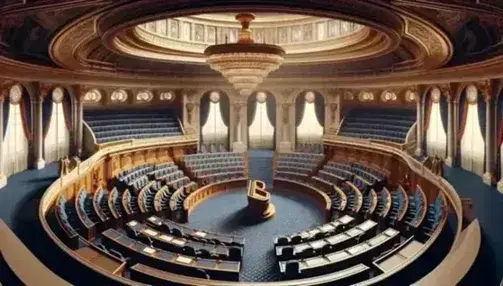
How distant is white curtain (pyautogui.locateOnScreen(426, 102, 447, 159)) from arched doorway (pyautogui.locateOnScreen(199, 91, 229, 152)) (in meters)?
12.2

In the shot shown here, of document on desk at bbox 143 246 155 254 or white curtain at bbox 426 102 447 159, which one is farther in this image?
white curtain at bbox 426 102 447 159

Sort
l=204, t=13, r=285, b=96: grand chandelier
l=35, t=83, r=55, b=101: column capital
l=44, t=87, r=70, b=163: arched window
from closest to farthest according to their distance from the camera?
l=204, t=13, r=285, b=96: grand chandelier < l=35, t=83, r=55, b=101: column capital < l=44, t=87, r=70, b=163: arched window

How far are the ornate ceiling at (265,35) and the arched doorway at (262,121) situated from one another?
2.32m

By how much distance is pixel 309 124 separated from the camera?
87.6 ft

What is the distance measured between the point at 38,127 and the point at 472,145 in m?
17.8

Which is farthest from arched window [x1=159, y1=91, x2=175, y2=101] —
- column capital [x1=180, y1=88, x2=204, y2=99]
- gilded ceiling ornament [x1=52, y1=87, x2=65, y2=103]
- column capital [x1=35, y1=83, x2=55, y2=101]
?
column capital [x1=35, y1=83, x2=55, y2=101]

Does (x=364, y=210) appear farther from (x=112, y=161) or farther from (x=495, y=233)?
(x=112, y=161)

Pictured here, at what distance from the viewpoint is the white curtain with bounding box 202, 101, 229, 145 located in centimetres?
2673

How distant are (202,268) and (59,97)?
13.3 metres

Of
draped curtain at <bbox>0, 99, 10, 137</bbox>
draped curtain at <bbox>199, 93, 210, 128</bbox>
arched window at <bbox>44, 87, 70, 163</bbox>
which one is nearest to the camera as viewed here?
draped curtain at <bbox>0, 99, 10, 137</bbox>

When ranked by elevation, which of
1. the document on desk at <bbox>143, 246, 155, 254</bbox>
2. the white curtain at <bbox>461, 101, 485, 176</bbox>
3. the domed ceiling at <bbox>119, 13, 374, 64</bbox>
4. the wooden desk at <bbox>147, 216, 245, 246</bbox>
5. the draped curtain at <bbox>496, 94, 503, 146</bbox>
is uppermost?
the domed ceiling at <bbox>119, 13, 374, 64</bbox>

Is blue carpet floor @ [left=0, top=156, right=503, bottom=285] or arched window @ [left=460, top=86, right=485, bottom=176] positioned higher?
arched window @ [left=460, top=86, right=485, bottom=176]

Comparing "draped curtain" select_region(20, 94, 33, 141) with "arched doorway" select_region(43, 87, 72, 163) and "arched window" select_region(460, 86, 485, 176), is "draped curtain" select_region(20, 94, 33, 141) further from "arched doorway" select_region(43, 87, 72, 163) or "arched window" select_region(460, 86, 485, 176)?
"arched window" select_region(460, 86, 485, 176)

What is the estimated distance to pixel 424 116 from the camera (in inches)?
798
